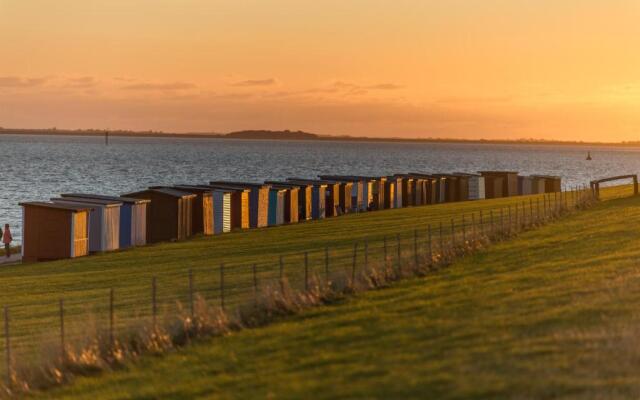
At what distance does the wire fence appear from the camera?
61.5 feet

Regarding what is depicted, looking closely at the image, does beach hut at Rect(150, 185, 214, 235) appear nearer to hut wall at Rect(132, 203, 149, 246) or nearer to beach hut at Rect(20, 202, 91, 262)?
hut wall at Rect(132, 203, 149, 246)

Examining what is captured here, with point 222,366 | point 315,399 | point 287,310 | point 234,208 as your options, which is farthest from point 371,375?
point 234,208

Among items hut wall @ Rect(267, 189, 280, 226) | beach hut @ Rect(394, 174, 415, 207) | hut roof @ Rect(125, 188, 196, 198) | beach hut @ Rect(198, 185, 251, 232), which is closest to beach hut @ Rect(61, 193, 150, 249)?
hut roof @ Rect(125, 188, 196, 198)

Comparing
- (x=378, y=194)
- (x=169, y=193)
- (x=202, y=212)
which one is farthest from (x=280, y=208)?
(x=378, y=194)

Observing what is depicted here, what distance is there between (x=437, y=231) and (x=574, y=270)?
14508mm

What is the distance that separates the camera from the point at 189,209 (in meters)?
45.6

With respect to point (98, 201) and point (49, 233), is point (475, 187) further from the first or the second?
point (49, 233)

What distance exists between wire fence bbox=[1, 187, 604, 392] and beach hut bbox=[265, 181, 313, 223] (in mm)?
20310

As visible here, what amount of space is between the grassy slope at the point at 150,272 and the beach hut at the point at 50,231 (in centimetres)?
148

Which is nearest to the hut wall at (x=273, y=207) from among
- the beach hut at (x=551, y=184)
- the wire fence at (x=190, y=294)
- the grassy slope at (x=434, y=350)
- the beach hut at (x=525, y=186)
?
the wire fence at (x=190, y=294)

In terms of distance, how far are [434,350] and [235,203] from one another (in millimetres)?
34663

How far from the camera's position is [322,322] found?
18891mm

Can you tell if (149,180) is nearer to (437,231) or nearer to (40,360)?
(437,231)

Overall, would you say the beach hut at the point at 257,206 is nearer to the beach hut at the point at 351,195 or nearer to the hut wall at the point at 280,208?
the hut wall at the point at 280,208
